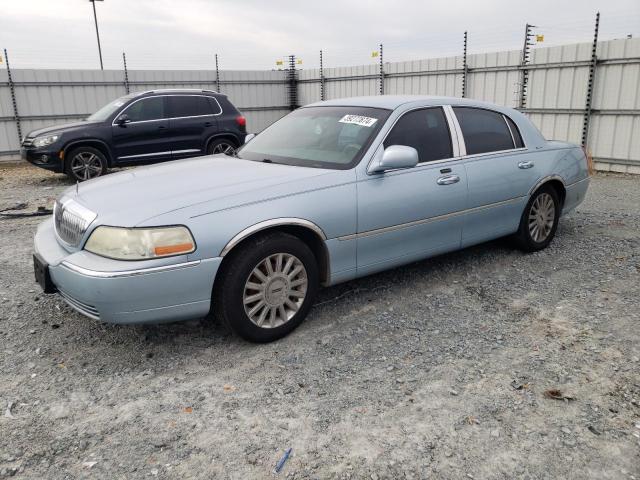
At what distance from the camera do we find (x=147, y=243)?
3109mm

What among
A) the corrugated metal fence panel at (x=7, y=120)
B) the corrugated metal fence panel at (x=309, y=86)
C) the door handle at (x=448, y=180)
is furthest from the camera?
the corrugated metal fence panel at (x=309, y=86)

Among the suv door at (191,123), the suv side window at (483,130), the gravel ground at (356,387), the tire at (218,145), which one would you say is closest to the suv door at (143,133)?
the suv door at (191,123)

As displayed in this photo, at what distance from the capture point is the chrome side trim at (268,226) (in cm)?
329

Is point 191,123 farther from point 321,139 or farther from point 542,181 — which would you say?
point 542,181

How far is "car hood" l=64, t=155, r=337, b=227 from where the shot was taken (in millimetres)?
3270

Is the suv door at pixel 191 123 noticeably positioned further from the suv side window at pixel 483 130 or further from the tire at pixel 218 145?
the suv side window at pixel 483 130

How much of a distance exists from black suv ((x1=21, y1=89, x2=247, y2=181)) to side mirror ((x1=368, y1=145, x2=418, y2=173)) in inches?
279

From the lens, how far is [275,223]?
346 centimetres

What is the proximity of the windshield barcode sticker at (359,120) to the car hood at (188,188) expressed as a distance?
645 millimetres

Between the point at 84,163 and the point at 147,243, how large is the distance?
320 inches

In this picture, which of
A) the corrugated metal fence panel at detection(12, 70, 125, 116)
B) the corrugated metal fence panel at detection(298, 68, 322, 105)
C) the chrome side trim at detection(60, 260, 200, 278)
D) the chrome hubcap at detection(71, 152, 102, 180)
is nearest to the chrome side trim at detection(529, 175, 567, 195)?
the chrome side trim at detection(60, 260, 200, 278)

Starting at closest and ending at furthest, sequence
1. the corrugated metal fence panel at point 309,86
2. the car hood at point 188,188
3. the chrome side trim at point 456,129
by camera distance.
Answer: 1. the car hood at point 188,188
2. the chrome side trim at point 456,129
3. the corrugated metal fence panel at point 309,86

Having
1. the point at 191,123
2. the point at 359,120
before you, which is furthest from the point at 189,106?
the point at 359,120

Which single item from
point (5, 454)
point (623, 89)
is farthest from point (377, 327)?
point (623, 89)
